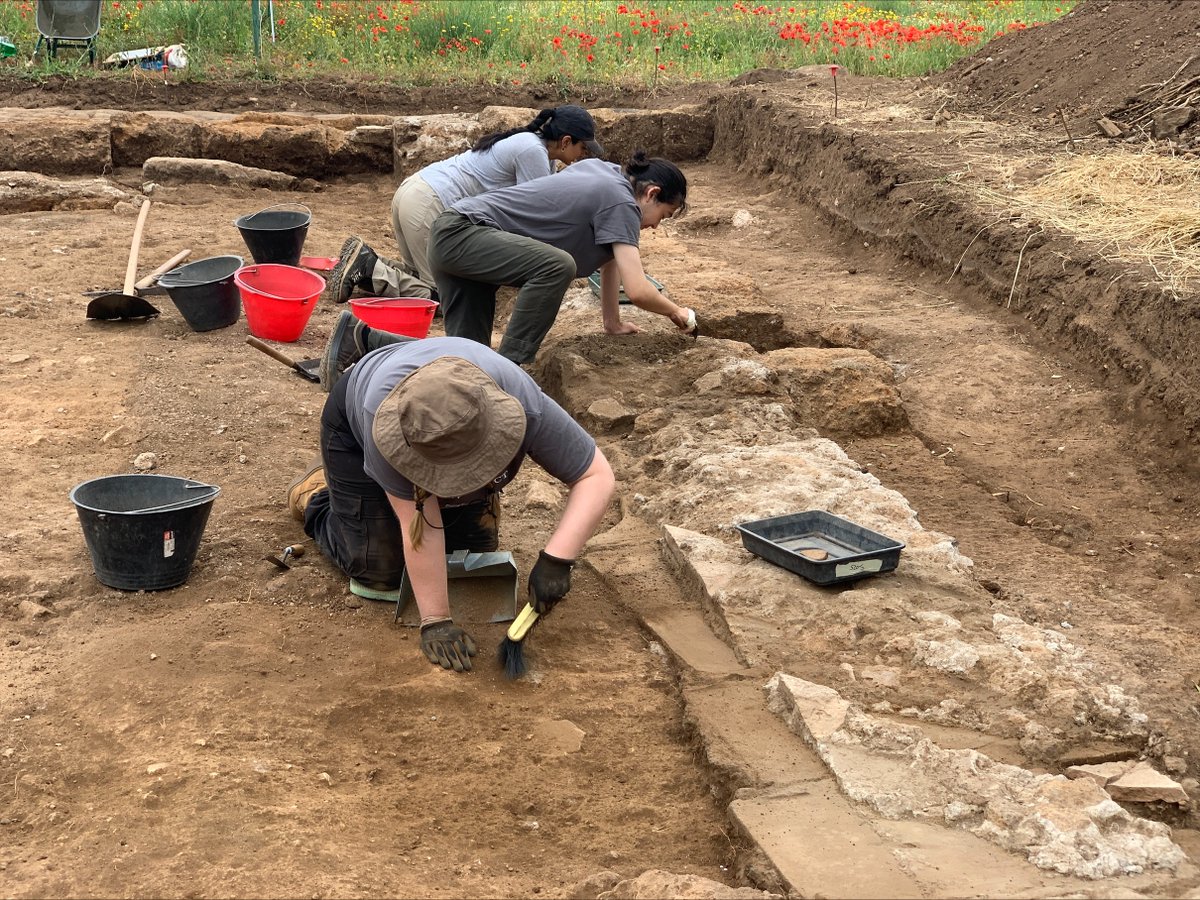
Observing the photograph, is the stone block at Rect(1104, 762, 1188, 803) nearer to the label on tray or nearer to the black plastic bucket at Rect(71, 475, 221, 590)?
the label on tray

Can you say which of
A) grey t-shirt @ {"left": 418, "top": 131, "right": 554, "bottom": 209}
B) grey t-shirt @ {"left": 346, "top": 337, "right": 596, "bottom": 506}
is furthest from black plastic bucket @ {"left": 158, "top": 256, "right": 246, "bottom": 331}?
grey t-shirt @ {"left": 346, "top": 337, "right": 596, "bottom": 506}

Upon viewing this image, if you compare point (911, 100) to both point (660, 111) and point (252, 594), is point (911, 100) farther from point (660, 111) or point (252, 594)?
point (252, 594)

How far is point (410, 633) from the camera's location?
3.54 m

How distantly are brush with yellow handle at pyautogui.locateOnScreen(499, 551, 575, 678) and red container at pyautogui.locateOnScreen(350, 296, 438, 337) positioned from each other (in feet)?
9.60

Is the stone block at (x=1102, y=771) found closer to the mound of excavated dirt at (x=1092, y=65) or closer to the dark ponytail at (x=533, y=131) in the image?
the dark ponytail at (x=533, y=131)

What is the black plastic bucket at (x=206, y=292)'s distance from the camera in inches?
245

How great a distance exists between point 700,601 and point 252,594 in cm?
142

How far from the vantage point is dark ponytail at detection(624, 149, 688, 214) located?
486cm

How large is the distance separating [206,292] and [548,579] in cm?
380

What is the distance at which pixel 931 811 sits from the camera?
8.84ft

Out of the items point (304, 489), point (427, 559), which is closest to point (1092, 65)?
point (304, 489)

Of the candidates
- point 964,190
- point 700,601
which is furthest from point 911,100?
point 700,601

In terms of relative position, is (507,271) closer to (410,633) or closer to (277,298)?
(277,298)

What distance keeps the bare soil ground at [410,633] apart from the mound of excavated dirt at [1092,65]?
214 cm
